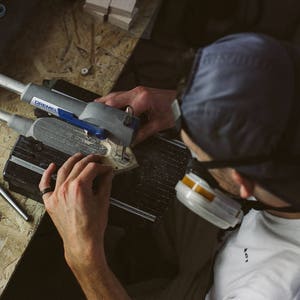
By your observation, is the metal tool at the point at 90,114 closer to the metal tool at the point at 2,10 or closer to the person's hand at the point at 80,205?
the person's hand at the point at 80,205

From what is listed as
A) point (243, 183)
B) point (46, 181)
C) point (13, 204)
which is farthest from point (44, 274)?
point (243, 183)

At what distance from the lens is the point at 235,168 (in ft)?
3.43

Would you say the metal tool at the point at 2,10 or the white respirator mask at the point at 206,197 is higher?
the metal tool at the point at 2,10

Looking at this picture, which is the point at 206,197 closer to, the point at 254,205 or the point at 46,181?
the point at 254,205

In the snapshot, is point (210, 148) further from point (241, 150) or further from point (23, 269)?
point (23, 269)

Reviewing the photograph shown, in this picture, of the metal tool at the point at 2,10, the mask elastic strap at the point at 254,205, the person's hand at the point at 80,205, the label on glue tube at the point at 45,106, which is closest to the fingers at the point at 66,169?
the person's hand at the point at 80,205

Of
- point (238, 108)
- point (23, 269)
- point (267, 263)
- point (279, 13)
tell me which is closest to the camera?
point (238, 108)

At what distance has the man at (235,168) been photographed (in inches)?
38.2

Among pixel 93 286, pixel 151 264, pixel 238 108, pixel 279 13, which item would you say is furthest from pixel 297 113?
pixel 279 13

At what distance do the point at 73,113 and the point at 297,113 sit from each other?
0.57m

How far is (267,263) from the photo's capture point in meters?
1.22

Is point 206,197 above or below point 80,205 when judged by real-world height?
above

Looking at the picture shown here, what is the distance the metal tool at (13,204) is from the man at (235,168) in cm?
12

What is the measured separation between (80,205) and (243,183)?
42 centimetres
